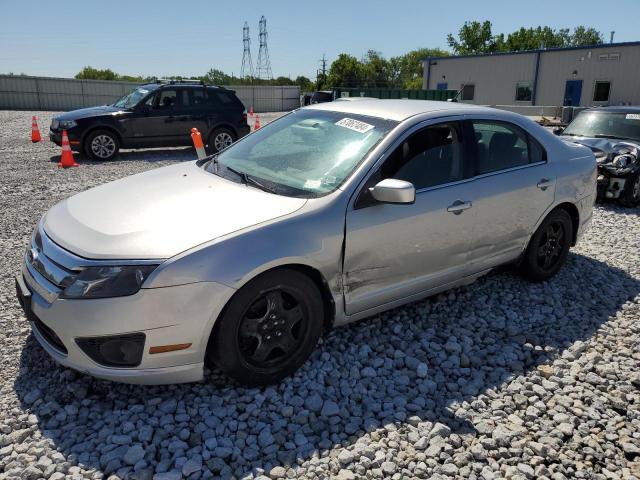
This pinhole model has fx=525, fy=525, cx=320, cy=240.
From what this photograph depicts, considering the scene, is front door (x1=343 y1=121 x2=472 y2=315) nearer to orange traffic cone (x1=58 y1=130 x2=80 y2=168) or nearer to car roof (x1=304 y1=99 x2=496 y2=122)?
car roof (x1=304 y1=99 x2=496 y2=122)

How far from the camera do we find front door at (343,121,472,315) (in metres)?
3.31

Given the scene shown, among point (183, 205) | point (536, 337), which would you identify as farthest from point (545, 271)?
point (183, 205)

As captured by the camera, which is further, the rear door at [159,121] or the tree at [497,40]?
the tree at [497,40]

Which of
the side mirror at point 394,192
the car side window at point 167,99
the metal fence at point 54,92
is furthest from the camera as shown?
the metal fence at point 54,92

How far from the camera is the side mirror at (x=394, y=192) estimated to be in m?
3.13

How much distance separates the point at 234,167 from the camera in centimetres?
386

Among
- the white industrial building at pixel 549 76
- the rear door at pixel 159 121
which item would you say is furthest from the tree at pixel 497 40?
the rear door at pixel 159 121

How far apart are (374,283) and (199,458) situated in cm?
151

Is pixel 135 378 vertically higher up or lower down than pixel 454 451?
higher up

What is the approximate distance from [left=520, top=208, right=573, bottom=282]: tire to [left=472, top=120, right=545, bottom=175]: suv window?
61cm

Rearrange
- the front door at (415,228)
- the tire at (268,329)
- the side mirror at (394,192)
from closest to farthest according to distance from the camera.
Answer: the tire at (268,329) → the side mirror at (394,192) → the front door at (415,228)

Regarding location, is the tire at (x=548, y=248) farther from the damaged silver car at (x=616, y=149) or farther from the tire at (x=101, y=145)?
the tire at (x=101, y=145)

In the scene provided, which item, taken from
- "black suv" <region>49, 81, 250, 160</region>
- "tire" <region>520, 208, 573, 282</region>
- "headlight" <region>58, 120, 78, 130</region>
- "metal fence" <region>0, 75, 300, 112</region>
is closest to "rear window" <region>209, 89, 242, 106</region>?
"black suv" <region>49, 81, 250, 160</region>

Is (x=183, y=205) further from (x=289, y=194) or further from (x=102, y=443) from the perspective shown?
(x=102, y=443)
